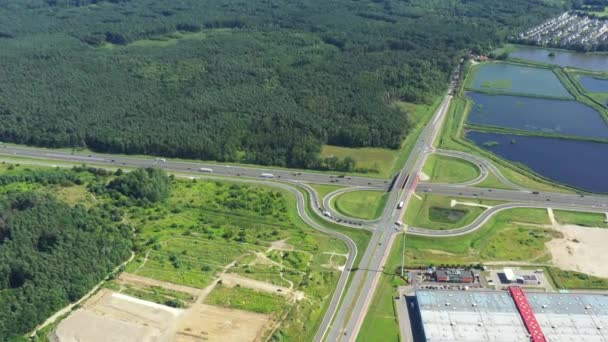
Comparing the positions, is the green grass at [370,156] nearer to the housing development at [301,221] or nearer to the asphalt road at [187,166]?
the housing development at [301,221]

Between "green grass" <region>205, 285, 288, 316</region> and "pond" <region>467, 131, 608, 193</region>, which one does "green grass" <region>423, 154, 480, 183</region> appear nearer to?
"pond" <region>467, 131, 608, 193</region>

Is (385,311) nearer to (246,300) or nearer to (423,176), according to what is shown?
(246,300)

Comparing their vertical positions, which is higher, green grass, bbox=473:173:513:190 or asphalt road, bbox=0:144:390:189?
green grass, bbox=473:173:513:190

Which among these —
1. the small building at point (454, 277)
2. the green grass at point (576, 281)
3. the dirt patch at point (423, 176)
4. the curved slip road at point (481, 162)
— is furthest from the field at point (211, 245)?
the curved slip road at point (481, 162)

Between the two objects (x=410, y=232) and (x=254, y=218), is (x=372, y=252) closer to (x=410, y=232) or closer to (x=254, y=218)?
(x=410, y=232)

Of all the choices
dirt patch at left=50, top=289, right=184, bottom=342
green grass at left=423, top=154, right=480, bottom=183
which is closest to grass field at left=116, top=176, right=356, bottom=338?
dirt patch at left=50, top=289, right=184, bottom=342

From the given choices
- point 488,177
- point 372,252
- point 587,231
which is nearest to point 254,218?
point 372,252
